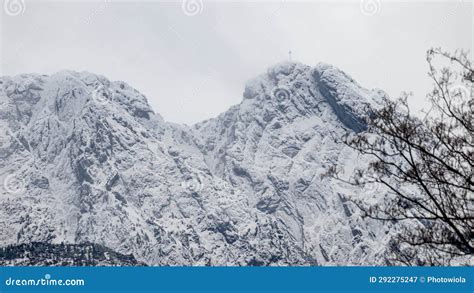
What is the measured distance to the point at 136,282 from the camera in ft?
63.7

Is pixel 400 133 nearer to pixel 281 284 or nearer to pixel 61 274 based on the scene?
pixel 281 284

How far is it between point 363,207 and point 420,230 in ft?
6.47

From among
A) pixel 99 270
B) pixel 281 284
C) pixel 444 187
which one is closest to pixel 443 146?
pixel 444 187

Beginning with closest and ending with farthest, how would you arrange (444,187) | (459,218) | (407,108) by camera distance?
(459,218) < (444,187) < (407,108)

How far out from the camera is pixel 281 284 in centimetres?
1939

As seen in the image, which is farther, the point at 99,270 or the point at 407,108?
the point at 99,270

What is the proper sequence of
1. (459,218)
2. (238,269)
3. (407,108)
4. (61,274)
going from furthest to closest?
(61,274) → (238,269) → (407,108) → (459,218)

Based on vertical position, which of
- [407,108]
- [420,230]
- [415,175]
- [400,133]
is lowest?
[420,230]

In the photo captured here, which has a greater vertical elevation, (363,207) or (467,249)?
(363,207)

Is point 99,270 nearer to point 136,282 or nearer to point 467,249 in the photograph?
point 136,282

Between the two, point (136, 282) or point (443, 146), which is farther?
point (136, 282)

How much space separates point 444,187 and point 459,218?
4.78ft

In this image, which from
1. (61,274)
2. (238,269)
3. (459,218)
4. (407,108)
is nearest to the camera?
(459,218)

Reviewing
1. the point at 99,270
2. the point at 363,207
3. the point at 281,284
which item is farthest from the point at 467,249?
the point at 99,270
